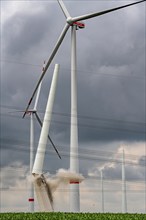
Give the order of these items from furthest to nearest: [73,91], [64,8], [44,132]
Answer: [64,8] < [44,132] < [73,91]

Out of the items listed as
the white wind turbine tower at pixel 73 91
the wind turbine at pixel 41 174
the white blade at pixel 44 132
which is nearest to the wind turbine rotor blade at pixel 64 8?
the white wind turbine tower at pixel 73 91

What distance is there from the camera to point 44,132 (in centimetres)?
5903

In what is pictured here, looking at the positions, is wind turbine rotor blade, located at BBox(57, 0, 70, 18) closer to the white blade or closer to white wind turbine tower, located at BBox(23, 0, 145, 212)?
white wind turbine tower, located at BBox(23, 0, 145, 212)

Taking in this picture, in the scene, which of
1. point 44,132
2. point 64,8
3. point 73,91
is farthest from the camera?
point 64,8

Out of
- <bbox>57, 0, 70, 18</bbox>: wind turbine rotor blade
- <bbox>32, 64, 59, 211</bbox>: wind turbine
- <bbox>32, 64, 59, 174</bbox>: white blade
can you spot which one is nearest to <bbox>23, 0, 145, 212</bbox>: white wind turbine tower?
<bbox>57, 0, 70, 18</bbox>: wind turbine rotor blade

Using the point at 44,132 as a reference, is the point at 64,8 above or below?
above

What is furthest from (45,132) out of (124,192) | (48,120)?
(124,192)

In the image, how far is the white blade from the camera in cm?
5716

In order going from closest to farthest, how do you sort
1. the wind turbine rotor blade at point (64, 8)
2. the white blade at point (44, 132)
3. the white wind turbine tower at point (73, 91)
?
the white wind turbine tower at point (73, 91)
the white blade at point (44, 132)
the wind turbine rotor blade at point (64, 8)

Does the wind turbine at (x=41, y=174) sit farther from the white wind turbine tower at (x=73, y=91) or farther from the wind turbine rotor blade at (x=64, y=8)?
the wind turbine rotor blade at (x=64, y=8)

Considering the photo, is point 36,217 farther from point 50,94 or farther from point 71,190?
point 50,94

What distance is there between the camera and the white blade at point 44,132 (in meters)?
57.2

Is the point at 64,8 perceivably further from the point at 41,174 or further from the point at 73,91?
the point at 41,174

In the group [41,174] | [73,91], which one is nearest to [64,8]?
[73,91]
